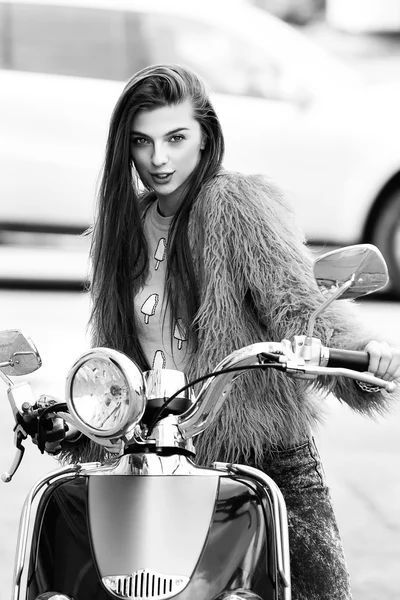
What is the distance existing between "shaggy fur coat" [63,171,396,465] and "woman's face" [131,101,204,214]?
9 centimetres

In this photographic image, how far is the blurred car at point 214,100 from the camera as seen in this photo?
332 inches

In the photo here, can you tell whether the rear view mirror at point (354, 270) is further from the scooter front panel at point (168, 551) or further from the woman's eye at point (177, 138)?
the woman's eye at point (177, 138)

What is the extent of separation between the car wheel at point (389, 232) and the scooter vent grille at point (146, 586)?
6537mm

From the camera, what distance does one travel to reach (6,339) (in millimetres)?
2750

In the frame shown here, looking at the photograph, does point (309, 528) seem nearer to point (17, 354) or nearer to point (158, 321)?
point (158, 321)

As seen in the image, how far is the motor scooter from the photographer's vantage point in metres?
2.26

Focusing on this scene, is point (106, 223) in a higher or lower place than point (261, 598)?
higher

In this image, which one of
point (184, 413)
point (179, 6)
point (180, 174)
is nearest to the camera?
point (184, 413)

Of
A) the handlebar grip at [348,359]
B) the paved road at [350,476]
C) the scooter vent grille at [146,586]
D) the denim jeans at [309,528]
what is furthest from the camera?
the paved road at [350,476]

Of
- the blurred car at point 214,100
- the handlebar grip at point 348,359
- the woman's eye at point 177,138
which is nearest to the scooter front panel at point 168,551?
the handlebar grip at point 348,359

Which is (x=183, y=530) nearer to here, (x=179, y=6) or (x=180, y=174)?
(x=180, y=174)

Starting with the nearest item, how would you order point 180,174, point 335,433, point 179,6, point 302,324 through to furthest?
point 302,324 → point 180,174 → point 335,433 → point 179,6

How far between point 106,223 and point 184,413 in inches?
32.2

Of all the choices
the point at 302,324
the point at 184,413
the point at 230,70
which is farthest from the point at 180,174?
the point at 230,70
